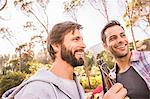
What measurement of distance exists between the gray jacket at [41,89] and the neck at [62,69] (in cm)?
6

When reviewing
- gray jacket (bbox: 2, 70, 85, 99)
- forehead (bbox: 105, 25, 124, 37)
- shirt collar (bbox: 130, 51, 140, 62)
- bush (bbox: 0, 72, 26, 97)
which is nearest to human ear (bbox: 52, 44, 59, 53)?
gray jacket (bbox: 2, 70, 85, 99)

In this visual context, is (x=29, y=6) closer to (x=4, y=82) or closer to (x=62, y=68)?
(x=4, y=82)

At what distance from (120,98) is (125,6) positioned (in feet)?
37.2

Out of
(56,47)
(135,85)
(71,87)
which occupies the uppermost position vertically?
(56,47)

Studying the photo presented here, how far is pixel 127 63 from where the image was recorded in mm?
2006

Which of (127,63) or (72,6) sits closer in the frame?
(127,63)

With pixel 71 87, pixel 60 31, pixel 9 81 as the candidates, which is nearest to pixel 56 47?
pixel 60 31

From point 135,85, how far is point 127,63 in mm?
206

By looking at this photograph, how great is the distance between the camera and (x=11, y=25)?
48.2ft

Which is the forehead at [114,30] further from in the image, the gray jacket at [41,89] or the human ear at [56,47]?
the gray jacket at [41,89]

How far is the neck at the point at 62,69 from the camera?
4.58 feet

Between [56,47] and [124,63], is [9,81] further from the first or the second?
[56,47]

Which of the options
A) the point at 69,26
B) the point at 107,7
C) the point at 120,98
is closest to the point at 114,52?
the point at 69,26

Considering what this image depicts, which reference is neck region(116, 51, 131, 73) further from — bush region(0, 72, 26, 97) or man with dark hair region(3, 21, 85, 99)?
bush region(0, 72, 26, 97)
